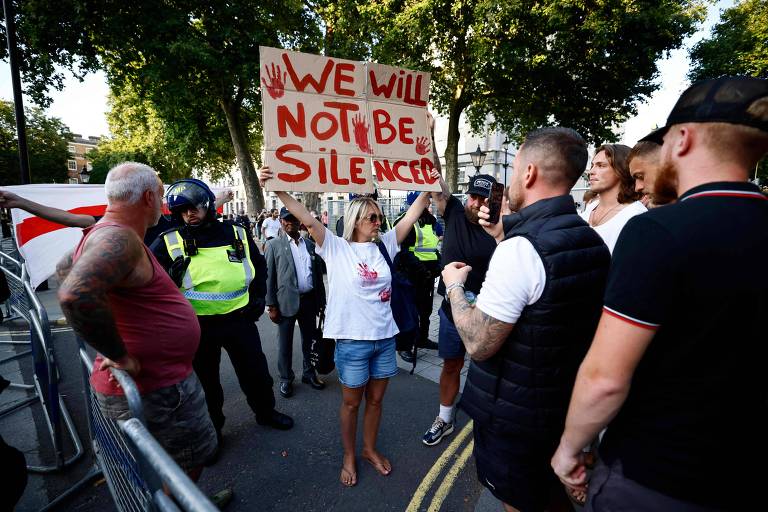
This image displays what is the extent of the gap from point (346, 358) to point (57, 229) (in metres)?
3.88

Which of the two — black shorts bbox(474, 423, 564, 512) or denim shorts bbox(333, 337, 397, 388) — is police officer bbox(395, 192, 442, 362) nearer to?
denim shorts bbox(333, 337, 397, 388)

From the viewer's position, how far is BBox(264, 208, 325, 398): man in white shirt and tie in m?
3.87

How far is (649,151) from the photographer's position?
2.29 metres

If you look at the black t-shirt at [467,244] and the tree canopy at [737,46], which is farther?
the tree canopy at [737,46]

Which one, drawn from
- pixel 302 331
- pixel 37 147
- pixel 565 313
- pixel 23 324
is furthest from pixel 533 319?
pixel 37 147

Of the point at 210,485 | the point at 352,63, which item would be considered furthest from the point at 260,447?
the point at 352,63

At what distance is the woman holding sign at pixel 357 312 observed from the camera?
2.52 meters

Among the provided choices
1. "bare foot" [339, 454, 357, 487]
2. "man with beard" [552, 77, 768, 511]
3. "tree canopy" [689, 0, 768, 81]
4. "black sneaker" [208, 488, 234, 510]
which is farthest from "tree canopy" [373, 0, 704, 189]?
"black sneaker" [208, 488, 234, 510]

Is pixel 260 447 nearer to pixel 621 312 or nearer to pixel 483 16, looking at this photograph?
pixel 621 312

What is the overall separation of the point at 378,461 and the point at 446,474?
0.51 metres

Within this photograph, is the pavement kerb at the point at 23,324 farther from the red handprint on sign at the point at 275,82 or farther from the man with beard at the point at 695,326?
the man with beard at the point at 695,326

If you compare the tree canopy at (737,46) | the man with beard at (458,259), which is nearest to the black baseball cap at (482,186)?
the man with beard at (458,259)

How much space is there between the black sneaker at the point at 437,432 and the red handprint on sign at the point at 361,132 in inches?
90.5

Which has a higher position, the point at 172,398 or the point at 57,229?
the point at 57,229
